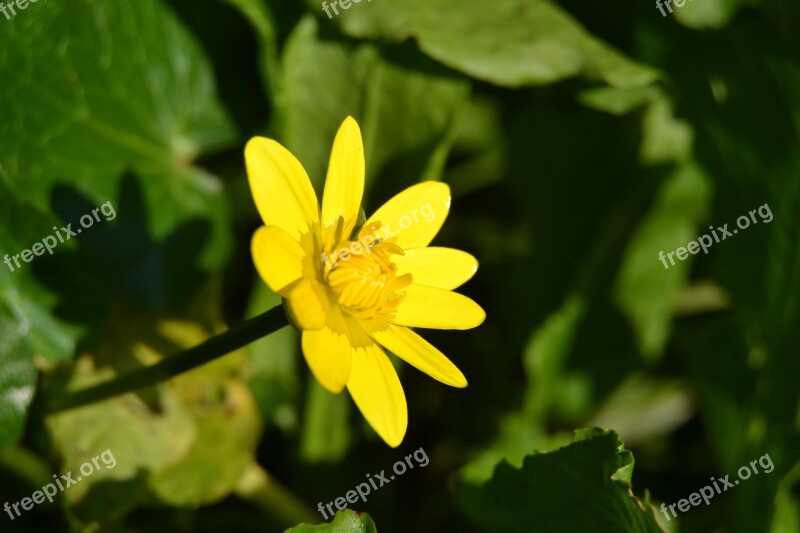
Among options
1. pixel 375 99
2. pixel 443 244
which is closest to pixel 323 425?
pixel 443 244

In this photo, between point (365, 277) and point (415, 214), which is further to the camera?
point (415, 214)

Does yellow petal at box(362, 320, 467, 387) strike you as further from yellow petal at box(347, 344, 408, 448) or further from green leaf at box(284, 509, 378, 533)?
green leaf at box(284, 509, 378, 533)

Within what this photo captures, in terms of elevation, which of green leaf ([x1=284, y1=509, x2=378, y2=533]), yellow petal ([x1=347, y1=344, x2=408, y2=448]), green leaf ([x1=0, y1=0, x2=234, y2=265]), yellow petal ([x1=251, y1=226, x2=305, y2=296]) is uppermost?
green leaf ([x1=0, y1=0, x2=234, y2=265])

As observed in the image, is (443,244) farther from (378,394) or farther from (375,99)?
(378,394)

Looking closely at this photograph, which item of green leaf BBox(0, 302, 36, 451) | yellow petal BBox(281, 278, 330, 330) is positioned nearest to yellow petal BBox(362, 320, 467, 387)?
yellow petal BBox(281, 278, 330, 330)

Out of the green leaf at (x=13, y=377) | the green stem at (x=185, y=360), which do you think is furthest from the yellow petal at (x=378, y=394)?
the green leaf at (x=13, y=377)

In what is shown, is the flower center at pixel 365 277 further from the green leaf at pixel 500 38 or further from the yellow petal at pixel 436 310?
the green leaf at pixel 500 38
